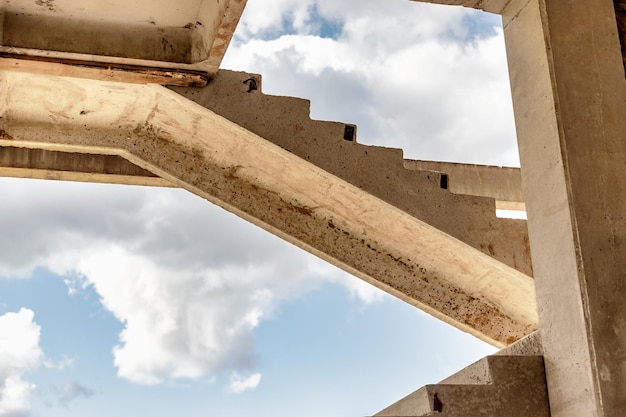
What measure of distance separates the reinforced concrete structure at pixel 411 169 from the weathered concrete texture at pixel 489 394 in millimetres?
13

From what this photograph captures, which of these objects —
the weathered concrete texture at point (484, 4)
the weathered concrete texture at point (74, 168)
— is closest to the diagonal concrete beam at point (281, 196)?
the weathered concrete texture at point (74, 168)

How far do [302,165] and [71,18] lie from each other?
114 inches

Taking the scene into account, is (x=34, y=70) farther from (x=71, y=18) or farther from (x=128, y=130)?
(x=128, y=130)

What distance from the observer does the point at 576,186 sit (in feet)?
18.1

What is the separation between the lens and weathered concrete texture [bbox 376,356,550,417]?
5141mm

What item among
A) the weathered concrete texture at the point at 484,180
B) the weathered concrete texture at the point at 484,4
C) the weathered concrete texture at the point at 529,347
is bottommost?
the weathered concrete texture at the point at 529,347

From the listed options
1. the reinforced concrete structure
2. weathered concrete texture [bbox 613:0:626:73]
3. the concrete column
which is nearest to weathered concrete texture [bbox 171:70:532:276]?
the reinforced concrete structure

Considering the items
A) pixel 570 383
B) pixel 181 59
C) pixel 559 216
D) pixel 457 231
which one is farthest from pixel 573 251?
pixel 181 59

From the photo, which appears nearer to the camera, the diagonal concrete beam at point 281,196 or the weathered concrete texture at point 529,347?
the weathered concrete texture at point 529,347

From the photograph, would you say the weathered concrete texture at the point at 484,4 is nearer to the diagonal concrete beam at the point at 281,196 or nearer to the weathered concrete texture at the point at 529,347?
the weathered concrete texture at the point at 529,347

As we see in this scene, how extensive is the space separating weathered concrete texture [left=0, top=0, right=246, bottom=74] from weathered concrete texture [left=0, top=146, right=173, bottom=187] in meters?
3.06

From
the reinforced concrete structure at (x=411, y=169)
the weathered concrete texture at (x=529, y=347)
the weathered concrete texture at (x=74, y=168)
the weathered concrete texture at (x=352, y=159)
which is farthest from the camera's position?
the weathered concrete texture at (x=74, y=168)

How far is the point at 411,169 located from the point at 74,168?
15.2 ft

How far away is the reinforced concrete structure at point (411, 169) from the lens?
17.7ft
